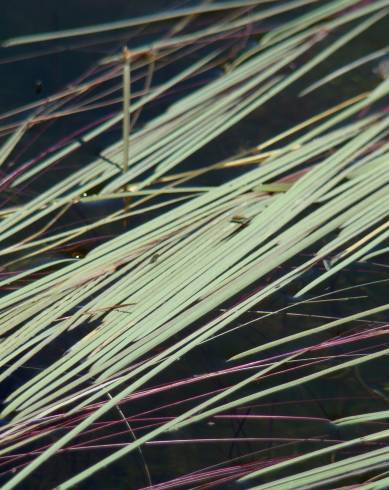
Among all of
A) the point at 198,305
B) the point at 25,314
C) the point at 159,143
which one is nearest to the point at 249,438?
the point at 198,305

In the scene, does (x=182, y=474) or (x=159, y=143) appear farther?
(x=159, y=143)

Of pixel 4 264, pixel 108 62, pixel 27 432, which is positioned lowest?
pixel 27 432

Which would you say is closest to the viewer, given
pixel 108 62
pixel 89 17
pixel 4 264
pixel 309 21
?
pixel 4 264

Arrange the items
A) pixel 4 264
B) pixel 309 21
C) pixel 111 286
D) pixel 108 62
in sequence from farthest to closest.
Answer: pixel 108 62 → pixel 309 21 → pixel 4 264 → pixel 111 286

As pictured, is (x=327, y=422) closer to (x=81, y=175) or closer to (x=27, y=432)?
(x=27, y=432)

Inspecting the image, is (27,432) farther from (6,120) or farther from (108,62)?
(108,62)

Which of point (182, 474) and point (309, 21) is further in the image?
point (309, 21)

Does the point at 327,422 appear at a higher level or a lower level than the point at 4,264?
lower

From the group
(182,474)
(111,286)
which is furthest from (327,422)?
(111,286)

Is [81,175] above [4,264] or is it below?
above
